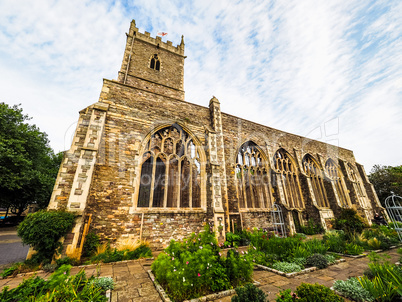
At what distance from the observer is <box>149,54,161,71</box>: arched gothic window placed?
1617cm

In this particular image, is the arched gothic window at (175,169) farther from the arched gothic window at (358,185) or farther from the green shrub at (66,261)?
the arched gothic window at (358,185)

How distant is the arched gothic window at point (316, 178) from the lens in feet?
45.9

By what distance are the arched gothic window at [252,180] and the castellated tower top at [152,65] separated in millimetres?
8508

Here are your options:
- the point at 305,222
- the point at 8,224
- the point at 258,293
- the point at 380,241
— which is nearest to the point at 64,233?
the point at 258,293

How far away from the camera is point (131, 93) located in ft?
29.7

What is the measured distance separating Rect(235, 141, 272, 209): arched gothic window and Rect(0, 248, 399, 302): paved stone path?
5.59 meters

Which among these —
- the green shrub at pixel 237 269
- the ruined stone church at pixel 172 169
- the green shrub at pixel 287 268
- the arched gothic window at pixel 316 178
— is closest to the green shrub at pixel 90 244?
the ruined stone church at pixel 172 169

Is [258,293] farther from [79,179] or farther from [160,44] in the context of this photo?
[160,44]

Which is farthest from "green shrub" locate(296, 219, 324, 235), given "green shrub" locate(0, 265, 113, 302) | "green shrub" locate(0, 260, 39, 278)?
"green shrub" locate(0, 260, 39, 278)

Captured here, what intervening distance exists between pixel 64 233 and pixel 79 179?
1.88 metres

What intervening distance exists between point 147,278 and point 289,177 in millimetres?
12766

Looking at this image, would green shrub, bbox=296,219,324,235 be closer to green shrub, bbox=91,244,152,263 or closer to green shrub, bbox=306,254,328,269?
green shrub, bbox=306,254,328,269

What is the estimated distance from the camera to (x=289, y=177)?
43.7 feet

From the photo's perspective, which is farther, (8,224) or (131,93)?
(8,224)
